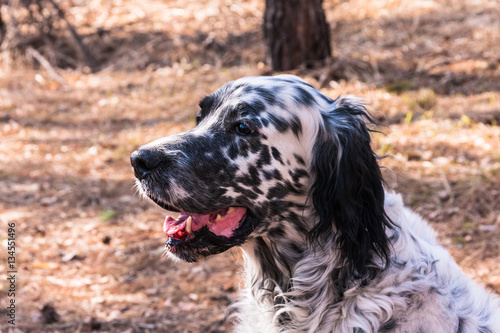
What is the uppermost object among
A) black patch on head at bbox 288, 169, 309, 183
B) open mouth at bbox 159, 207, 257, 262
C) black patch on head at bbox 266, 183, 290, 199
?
black patch on head at bbox 288, 169, 309, 183

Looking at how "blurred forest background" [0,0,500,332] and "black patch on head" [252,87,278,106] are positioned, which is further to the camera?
"blurred forest background" [0,0,500,332]

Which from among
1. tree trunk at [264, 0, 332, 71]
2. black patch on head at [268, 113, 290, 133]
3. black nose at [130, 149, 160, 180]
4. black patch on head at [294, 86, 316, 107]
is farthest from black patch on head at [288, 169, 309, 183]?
tree trunk at [264, 0, 332, 71]

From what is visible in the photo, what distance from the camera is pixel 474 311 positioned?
2.83 metres

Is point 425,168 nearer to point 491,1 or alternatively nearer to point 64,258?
point 64,258

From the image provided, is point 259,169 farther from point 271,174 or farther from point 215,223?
point 215,223

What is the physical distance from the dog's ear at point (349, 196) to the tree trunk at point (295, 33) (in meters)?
5.56

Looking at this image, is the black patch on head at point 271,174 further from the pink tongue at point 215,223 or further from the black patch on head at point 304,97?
the black patch on head at point 304,97

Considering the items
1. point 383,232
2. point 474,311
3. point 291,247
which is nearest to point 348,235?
point 383,232

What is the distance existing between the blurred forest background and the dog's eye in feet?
3.11

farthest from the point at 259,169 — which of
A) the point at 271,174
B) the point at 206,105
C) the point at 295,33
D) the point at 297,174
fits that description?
the point at 295,33

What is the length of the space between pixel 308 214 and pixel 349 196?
1.01ft

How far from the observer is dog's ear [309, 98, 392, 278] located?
275 cm

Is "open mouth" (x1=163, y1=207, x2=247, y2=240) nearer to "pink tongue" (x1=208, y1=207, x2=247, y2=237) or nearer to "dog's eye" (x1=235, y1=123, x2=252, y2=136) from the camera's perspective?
"pink tongue" (x1=208, y1=207, x2=247, y2=237)

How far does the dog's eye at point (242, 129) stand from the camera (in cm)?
294
